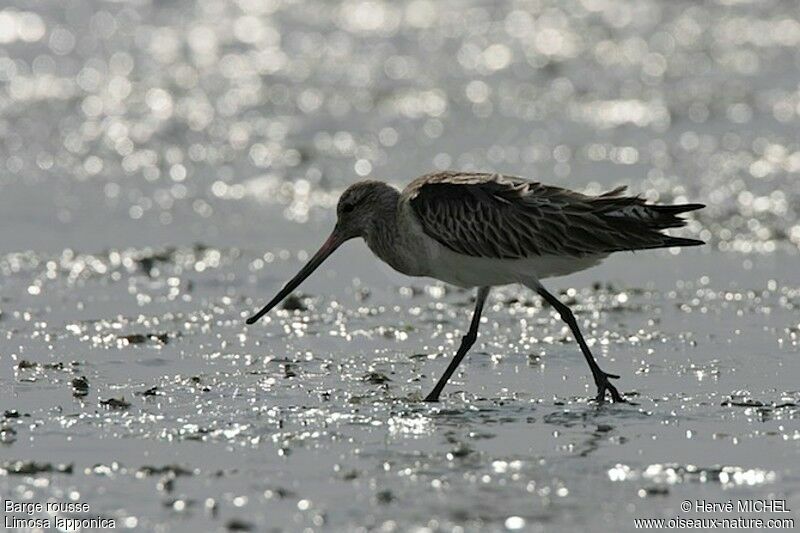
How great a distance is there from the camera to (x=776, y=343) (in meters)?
10.4

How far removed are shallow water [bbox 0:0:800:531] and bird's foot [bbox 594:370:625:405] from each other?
20 cm

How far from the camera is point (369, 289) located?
12281 millimetres

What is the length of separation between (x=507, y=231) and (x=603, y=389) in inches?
41.3

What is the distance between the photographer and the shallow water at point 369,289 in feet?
24.5

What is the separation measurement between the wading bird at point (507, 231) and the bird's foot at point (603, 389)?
0.05 ft

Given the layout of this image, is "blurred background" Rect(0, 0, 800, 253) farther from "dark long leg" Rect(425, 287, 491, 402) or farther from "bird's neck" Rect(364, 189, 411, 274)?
"bird's neck" Rect(364, 189, 411, 274)

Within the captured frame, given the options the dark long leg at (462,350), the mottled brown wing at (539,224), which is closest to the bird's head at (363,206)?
the mottled brown wing at (539,224)

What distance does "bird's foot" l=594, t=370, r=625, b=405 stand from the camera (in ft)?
29.8

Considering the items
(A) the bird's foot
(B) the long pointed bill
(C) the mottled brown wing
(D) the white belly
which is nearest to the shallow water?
(A) the bird's foot

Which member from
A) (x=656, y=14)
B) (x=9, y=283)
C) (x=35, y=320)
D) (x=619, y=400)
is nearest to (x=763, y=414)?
(x=619, y=400)

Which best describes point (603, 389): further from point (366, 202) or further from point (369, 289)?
point (369, 289)

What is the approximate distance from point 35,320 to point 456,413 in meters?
3.59

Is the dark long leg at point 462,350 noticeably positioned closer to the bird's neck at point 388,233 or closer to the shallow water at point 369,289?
the shallow water at point 369,289

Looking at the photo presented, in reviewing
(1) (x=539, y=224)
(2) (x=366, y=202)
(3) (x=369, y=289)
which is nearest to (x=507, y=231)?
(1) (x=539, y=224)
